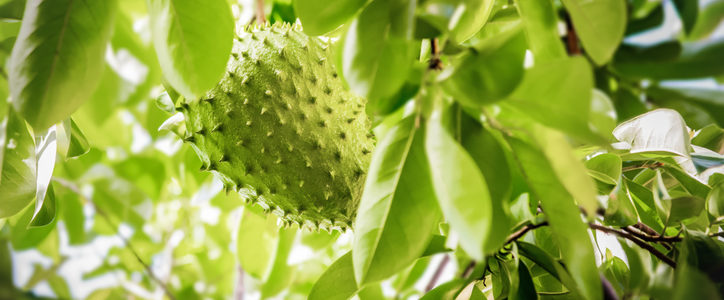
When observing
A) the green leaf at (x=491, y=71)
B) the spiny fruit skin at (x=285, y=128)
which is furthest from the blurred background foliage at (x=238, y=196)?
the spiny fruit skin at (x=285, y=128)

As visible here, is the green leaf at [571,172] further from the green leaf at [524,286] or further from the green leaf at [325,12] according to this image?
the green leaf at [524,286]

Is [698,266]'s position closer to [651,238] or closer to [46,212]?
[651,238]

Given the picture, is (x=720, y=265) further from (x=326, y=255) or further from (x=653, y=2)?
(x=326, y=255)

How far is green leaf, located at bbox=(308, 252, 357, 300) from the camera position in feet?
2.08

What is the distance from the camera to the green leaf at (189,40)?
1.39ft

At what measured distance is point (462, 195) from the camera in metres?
0.28

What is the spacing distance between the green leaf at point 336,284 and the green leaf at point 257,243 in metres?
0.60

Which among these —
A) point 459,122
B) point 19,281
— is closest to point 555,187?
point 459,122

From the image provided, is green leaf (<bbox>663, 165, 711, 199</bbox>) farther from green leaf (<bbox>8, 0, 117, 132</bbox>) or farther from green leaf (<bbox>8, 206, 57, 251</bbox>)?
green leaf (<bbox>8, 206, 57, 251</bbox>)

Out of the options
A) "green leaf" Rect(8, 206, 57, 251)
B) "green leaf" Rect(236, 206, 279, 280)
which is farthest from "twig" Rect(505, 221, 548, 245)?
"green leaf" Rect(8, 206, 57, 251)

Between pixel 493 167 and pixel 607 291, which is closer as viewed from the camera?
pixel 493 167

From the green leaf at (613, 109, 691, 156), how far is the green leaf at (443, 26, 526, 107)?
1.65 ft

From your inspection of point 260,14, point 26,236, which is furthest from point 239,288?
point 260,14

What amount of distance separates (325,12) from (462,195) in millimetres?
208
